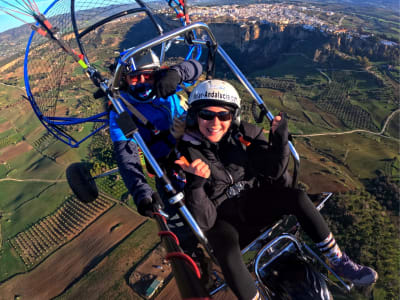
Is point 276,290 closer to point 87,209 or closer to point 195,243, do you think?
point 195,243

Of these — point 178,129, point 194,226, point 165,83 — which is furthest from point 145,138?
point 194,226

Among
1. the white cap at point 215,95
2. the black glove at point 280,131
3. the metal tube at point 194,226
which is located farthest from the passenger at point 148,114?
the black glove at point 280,131

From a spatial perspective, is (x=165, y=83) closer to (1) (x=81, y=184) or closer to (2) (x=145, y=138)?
(2) (x=145, y=138)

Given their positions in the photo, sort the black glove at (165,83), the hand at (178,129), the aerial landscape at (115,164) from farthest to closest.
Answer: the aerial landscape at (115,164) < the black glove at (165,83) < the hand at (178,129)

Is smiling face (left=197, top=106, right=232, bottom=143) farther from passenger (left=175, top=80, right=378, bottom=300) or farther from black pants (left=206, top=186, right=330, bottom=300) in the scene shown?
black pants (left=206, top=186, right=330, bottom=300)

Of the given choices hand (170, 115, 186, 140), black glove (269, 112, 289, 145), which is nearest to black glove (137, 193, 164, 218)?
hand (170, 115, 186, 140)

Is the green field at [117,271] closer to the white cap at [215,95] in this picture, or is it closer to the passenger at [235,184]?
the passenger at [235,184]
